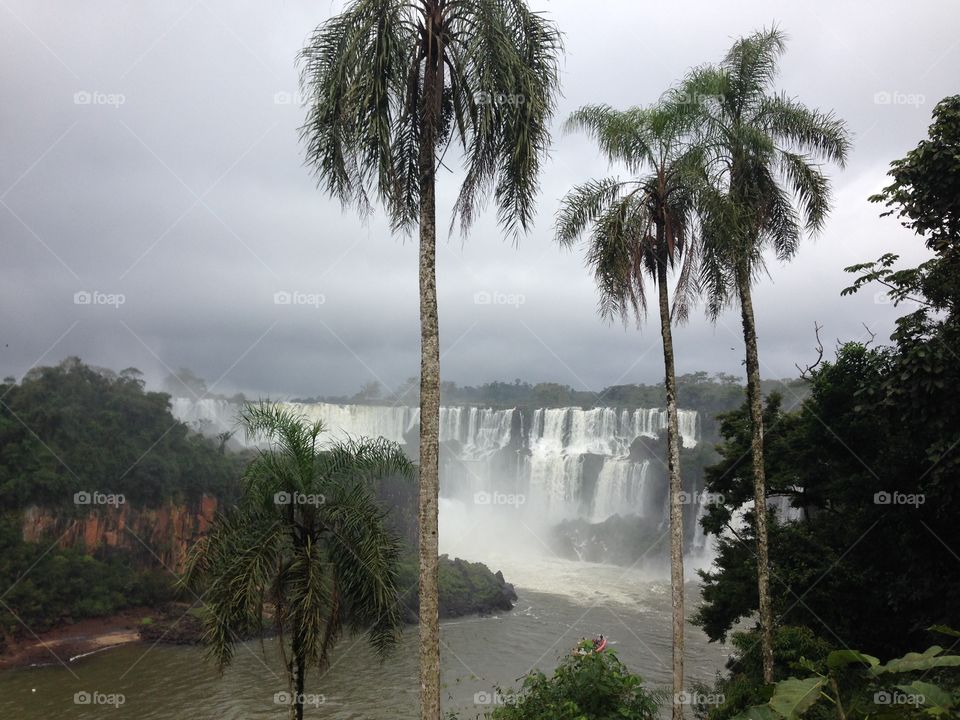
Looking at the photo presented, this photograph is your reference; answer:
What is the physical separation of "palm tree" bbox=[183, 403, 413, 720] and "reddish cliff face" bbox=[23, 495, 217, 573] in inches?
932

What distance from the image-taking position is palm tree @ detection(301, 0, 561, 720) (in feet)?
20.7

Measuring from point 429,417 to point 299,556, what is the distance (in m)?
2.09

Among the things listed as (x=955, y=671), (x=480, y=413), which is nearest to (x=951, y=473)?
(x=955, y=671)

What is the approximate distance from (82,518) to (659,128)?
1196 inches

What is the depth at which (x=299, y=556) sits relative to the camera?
7.11 meters

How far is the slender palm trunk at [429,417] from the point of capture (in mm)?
6266

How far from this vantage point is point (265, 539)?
7082 millimetres

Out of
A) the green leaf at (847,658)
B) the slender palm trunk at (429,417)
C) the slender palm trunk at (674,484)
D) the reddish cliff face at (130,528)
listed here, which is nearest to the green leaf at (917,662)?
the green leaf at (847,658)

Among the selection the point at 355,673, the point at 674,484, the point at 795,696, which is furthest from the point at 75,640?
the point at 795,696

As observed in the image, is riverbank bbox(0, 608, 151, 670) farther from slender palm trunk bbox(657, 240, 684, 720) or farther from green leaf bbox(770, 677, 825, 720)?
green leaf bbox(770, 677, 825, 720)

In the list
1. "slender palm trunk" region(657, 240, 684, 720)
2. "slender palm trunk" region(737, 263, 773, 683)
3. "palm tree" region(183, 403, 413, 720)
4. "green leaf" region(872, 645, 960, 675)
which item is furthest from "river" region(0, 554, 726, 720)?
"green leaf" region(872, 645, 960, 675)

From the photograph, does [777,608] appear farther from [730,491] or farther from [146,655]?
[146,655]

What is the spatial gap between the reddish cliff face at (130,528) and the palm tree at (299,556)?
23.7 m

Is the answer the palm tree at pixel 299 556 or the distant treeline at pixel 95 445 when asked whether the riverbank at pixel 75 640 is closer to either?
the distant treeline at pixel 95 445
